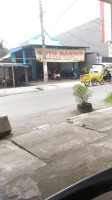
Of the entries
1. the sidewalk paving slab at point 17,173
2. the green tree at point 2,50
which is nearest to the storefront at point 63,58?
the green tree at point 2,50

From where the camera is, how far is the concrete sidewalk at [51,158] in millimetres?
2482

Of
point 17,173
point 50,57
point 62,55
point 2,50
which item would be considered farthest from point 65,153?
point 2,50

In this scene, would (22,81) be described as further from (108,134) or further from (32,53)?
(108,134)

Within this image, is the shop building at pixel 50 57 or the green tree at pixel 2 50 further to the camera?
the green tree at pixel 2 50

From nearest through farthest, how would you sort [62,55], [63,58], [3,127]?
[3,127] → [62,55] → [63,58]

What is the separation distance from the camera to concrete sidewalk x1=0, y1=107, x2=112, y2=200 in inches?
97.7

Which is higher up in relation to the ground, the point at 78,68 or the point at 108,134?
the point at 78,68

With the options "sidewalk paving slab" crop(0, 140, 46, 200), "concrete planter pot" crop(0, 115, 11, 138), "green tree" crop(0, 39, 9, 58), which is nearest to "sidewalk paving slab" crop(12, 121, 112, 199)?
"sidewalk paving slab" crop(0, 140, 46, 200)

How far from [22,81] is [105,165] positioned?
20821 mm

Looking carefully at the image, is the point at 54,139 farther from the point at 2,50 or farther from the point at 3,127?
the point at 2,50

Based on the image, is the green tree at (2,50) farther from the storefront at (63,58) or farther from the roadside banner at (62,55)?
the roadside banner at (62,55)

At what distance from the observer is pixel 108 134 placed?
4312 millimetres

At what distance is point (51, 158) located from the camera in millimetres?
3293

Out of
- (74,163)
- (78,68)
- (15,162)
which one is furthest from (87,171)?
(78,68)
